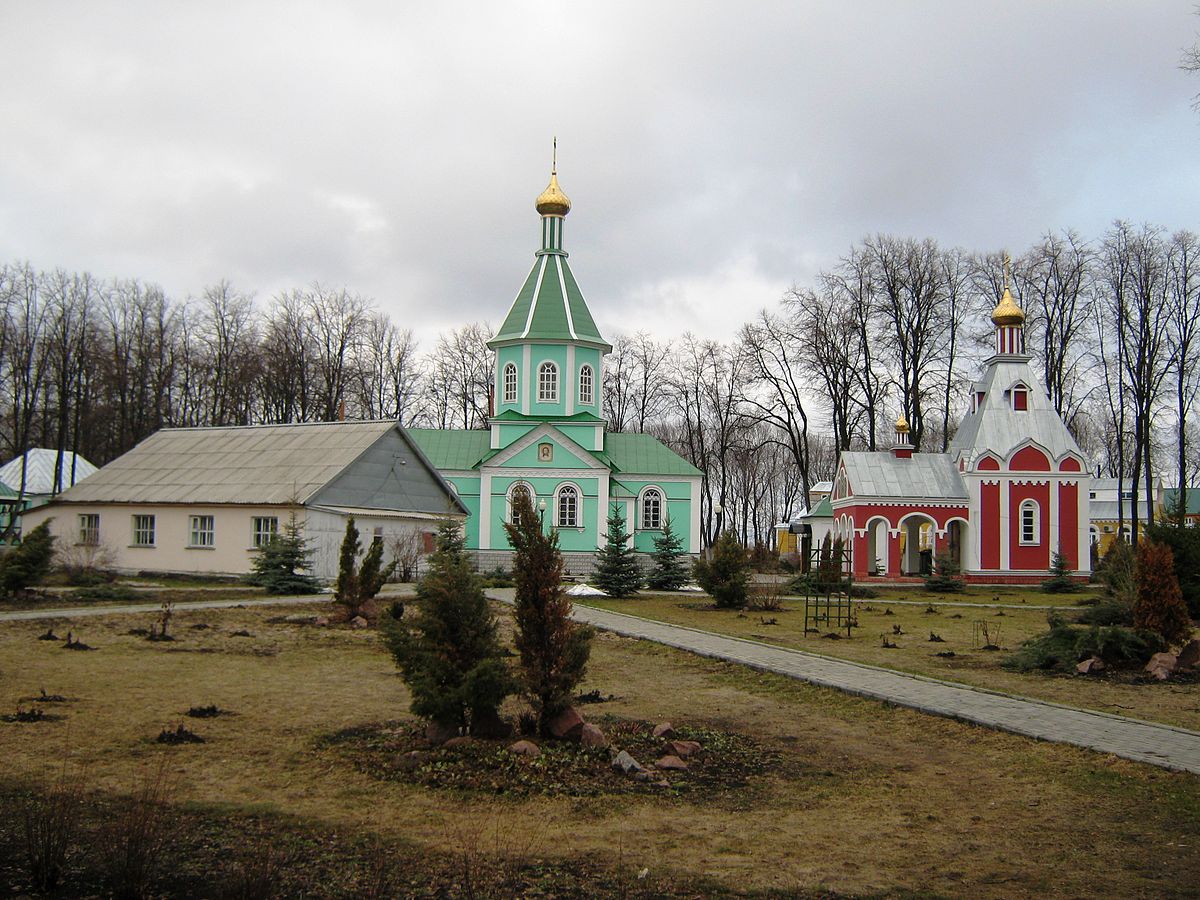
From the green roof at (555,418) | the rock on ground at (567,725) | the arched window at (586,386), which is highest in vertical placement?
the arched window at (586,386)

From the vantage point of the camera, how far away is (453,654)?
7859 mm

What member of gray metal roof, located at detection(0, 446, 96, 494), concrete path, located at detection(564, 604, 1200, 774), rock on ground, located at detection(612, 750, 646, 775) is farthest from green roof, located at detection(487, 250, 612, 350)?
rock on ground, located at detection(612, 750, 646, 775)

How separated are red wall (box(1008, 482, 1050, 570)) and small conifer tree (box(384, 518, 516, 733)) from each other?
3283 cm

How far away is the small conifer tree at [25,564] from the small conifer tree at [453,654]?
13.5 meters

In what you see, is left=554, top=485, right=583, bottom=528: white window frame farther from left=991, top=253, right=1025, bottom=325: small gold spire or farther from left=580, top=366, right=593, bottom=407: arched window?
left=991, top=253, right=1025, bottom=325: small gold spire

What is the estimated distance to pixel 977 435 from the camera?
37469 mm

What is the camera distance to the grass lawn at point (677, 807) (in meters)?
5.15

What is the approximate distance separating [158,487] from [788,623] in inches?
709

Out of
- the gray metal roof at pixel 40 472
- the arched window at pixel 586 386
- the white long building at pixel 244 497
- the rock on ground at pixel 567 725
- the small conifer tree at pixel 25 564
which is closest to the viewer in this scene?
the rock on ground at pixel 567 725

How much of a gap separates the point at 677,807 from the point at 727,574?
16.7m

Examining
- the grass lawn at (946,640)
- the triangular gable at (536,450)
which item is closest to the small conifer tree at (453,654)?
the grass lawn at (946,640)

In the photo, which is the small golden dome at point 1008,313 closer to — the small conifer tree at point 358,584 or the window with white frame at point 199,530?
the window with white frame at point 199,530

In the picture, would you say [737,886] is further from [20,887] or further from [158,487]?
[158,487]

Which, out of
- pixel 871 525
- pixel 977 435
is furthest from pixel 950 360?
pixel 871 525
